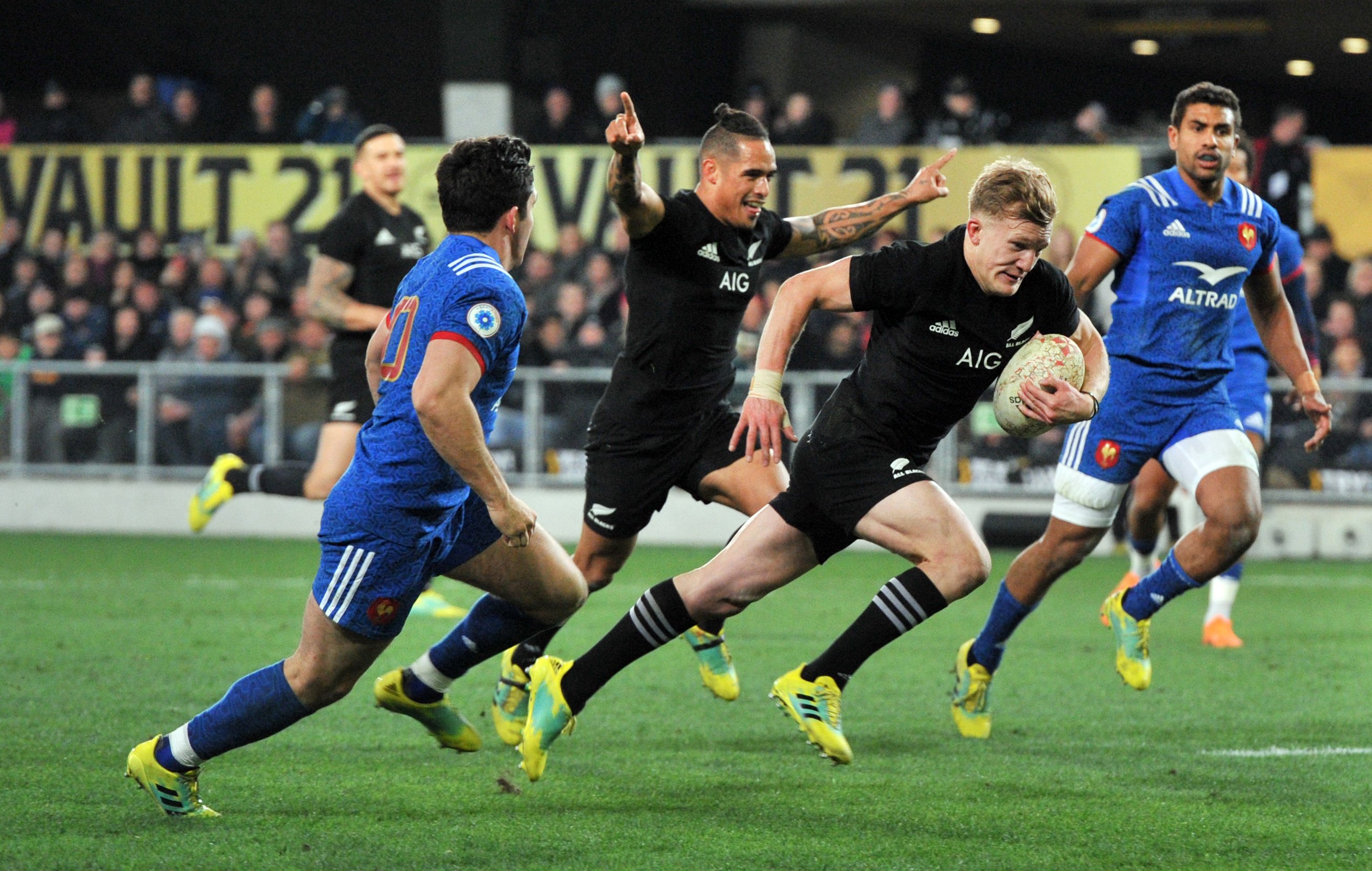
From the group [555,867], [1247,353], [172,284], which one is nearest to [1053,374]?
[555,867]

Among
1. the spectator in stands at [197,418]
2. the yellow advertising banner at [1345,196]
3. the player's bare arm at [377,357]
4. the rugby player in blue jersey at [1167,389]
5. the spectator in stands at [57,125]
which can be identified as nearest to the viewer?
the player's bare arm at [377,357]

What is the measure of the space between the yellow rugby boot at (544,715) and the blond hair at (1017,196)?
1.97 m

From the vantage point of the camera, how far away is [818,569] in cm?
1323

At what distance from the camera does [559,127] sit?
58.9ft

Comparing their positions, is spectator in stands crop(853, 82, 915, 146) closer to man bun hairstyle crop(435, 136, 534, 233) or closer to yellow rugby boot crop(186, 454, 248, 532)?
yellow rugby boot crop(186, 454, 248, 532)

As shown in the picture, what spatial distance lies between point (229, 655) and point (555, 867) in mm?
4210

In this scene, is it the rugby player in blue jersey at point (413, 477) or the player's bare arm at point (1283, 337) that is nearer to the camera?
the rugby player in blue jersey at point (413, 477)

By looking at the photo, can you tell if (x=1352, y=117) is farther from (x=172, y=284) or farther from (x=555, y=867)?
(x=555, y=867)

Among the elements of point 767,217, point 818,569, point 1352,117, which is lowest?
point 818,569

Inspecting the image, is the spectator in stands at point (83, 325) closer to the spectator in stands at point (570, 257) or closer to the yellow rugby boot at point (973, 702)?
the spectator in stands at point (570, 257)

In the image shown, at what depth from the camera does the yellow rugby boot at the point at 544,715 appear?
5242 mm

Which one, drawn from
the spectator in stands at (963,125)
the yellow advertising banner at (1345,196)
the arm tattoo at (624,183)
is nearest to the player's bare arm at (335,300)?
the arm tattoo at (624,183)

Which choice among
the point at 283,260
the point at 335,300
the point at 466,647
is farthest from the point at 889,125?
the point at 466,647

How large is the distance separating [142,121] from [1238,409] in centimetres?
1368
